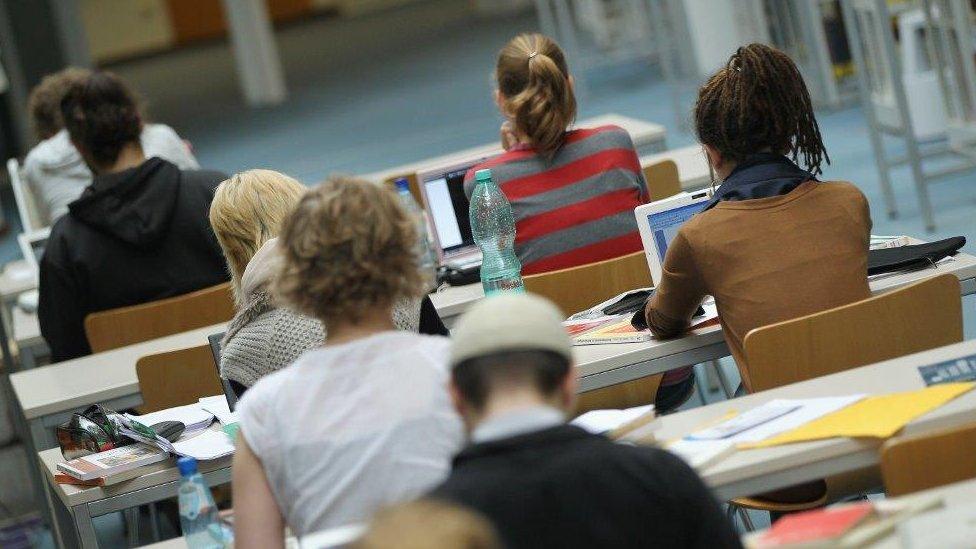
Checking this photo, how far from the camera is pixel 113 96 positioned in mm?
4992

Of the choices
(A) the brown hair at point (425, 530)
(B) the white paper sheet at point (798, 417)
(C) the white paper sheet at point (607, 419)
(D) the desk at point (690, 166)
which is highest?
(A) the brown hair at point (425, 530)

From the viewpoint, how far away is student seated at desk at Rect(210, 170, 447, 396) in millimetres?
3061

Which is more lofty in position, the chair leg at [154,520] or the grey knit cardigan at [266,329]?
the grey knit cardigan at [266,329]

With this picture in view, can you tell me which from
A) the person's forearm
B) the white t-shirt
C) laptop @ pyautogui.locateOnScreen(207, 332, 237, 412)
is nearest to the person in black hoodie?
→ laptop @ pyautogui.locateOnScreen(207, 332, 237, 412)

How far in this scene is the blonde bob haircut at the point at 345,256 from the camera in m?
2.30

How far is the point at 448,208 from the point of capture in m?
4.86

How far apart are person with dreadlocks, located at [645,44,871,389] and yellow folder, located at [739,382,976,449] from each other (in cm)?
→ 54

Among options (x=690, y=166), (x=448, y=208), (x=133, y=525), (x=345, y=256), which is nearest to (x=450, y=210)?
(x=448, y=208)

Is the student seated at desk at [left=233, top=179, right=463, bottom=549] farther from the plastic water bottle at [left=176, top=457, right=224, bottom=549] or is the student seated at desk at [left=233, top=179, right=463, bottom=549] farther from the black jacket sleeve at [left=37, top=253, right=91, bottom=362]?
the black jacket sleeve at [left=37, top=253, right=91, bottom=362]

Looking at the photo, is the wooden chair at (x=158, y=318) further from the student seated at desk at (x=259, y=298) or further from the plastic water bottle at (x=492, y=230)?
the student seated at desk at (x=259, y=298)

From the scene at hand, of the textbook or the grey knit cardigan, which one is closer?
the grey knit cardigan

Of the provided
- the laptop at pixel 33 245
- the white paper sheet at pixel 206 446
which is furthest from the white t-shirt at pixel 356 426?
the laptop at pixel 33 245

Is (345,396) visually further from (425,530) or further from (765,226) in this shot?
(765,226)

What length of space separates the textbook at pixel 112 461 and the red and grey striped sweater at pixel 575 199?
1.37 metres
